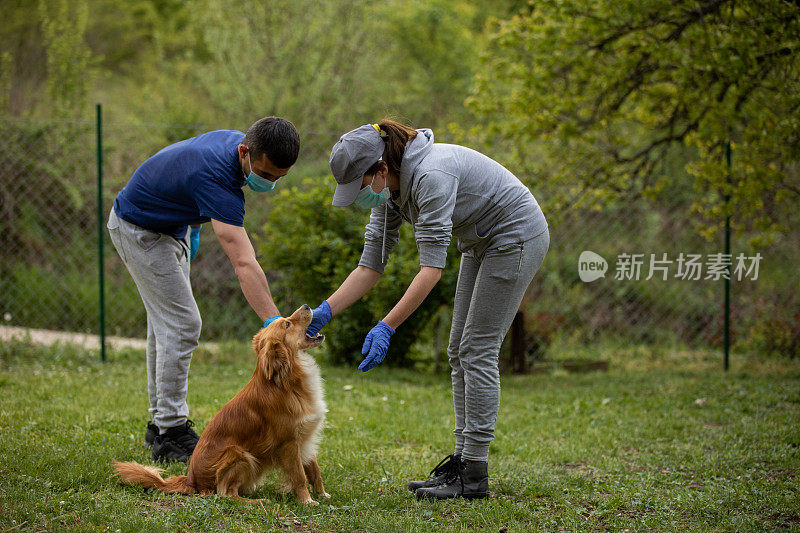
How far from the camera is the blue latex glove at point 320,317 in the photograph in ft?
10.6

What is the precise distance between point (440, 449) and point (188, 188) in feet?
7.54

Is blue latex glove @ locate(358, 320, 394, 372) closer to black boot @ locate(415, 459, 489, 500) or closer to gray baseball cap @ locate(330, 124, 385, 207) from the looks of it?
gray baseball cap @ locate(330, 124, 385, 207)

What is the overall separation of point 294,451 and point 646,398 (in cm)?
381

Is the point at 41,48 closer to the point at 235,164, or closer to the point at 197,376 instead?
the point at 197,376

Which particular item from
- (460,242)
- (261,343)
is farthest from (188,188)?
(460,242)

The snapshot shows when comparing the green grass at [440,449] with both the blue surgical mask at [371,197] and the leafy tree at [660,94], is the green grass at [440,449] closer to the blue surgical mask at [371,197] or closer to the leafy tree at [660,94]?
the blue surgical mask at [371,197]

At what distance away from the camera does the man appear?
3219 millimetres

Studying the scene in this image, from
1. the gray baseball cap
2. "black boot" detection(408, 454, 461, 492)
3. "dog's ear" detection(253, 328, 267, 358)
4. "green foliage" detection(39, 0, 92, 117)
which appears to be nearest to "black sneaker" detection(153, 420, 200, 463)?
"dog's ear" detection(253, 328, 267, 358)

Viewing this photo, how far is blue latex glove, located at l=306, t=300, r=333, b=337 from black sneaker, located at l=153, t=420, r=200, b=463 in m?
1.20

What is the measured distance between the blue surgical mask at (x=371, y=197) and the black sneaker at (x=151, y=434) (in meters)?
1.98

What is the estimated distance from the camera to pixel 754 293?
7.86 metres

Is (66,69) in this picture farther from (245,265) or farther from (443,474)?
(443,474)

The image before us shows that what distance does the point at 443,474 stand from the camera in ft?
11.6
